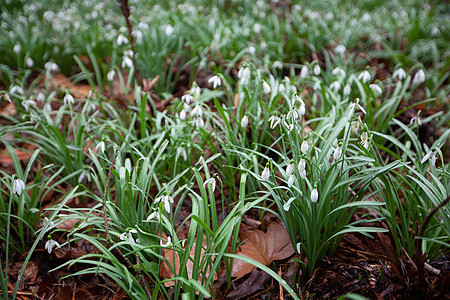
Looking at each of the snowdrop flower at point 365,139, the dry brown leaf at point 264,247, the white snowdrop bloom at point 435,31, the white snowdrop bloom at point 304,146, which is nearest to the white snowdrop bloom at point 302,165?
the white snowdrop bloom at point 304,146

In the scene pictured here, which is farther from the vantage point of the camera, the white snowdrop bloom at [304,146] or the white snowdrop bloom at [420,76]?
the white snowdrop bloom at [420,76]

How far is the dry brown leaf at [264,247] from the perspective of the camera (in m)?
1.88

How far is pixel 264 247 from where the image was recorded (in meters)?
2.02

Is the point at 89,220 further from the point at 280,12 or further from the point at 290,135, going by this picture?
the point at 280,12

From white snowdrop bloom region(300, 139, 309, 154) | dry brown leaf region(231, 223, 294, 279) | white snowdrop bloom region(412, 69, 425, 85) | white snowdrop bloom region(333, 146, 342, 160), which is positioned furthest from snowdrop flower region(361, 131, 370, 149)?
white snowdrop bloom region(412, 69, 425, 85)

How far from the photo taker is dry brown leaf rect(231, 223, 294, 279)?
1.88 m

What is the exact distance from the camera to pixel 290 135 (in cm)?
194

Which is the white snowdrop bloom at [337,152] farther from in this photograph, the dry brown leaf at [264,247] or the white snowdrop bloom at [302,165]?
the dry brown leaf at [264,247]

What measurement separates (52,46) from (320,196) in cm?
428

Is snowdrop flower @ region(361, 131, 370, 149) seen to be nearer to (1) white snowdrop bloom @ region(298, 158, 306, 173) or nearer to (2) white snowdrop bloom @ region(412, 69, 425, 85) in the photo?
(1) white snowdrop bloom @ region(298, 158, 306, 173)

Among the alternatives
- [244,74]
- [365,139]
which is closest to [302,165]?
[365,139]

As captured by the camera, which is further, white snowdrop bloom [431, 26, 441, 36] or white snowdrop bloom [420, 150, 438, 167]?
white snowdrop bloom [431, 26, 441, 36]

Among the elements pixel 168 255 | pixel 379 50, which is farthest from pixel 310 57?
pixel 168 255

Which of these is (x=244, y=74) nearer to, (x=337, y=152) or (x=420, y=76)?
(x=337, y=152)
